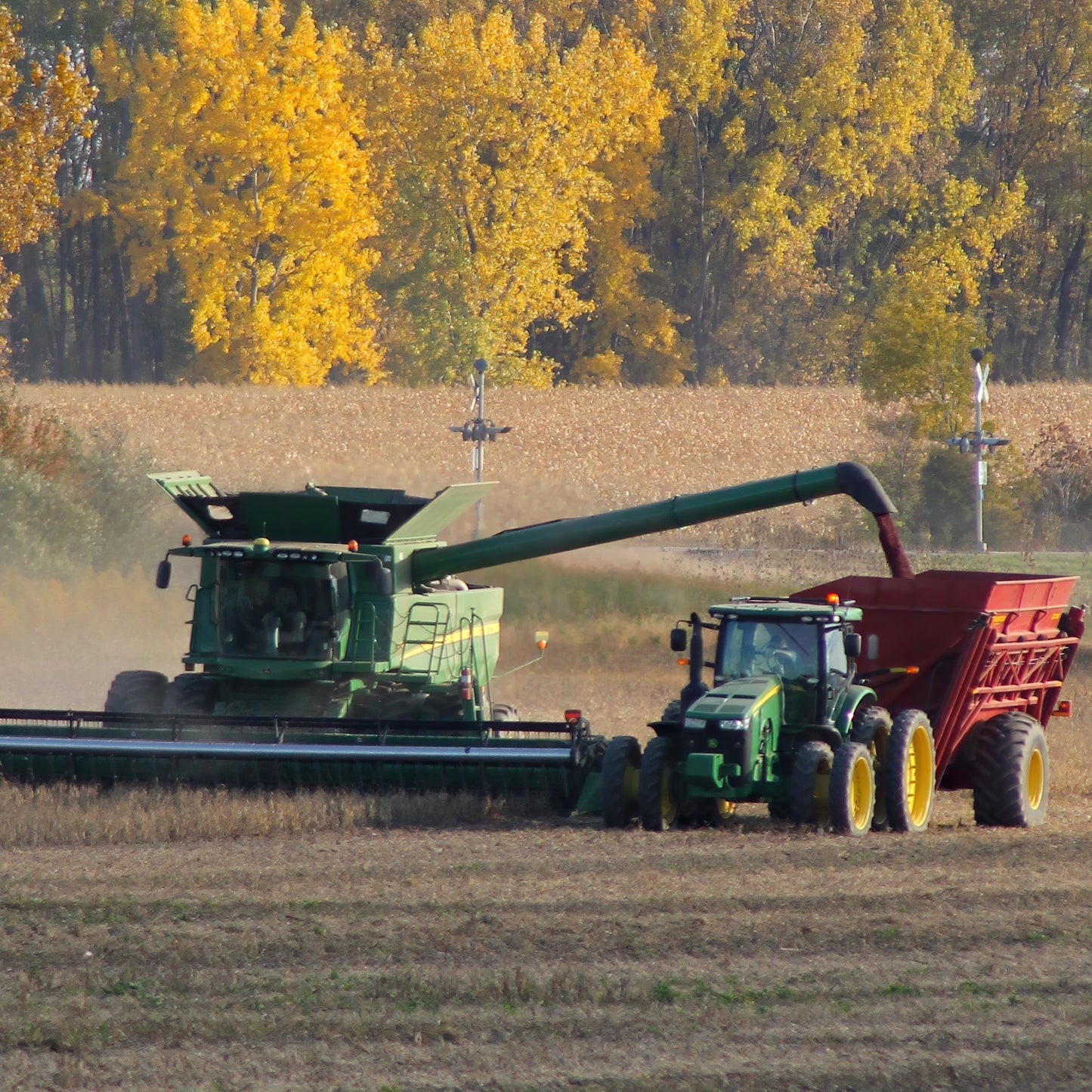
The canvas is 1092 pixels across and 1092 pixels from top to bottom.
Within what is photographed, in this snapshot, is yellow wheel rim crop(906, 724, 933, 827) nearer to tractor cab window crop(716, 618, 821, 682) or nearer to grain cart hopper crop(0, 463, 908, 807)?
tractor cab window crop(716, 618, 821, 682)

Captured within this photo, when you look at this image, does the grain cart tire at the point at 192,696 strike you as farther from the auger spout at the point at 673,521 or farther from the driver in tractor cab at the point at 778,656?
the driver in tractor cab at the point at 778,656

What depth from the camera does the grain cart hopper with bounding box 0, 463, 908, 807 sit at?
12.8 m

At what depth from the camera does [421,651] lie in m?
14.4

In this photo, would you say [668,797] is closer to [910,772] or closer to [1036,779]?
[910,772]

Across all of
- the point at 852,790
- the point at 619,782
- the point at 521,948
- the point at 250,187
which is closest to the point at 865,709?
the point at 852,790

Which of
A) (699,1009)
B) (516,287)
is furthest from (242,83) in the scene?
(699,1009)

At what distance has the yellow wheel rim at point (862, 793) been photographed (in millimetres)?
11391

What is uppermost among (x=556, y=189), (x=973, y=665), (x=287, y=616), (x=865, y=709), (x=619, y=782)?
(x=556, y=189)

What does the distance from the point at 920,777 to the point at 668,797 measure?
1.81m

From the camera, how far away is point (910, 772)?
1205cm

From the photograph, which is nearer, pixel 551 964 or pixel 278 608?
pixel 551 964

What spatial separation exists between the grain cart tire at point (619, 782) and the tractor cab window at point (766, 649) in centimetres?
77

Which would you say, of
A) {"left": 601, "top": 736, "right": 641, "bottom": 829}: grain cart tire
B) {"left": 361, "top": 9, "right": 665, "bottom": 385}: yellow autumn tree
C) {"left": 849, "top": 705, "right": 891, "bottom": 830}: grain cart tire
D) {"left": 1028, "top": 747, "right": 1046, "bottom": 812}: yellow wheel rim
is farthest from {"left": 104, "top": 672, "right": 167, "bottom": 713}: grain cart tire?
{"left": 361, "top": 9, "right": 665, "bottom": 385}: yellow autumn tree

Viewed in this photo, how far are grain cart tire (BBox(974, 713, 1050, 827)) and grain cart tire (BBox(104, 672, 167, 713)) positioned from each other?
6.39 metres
